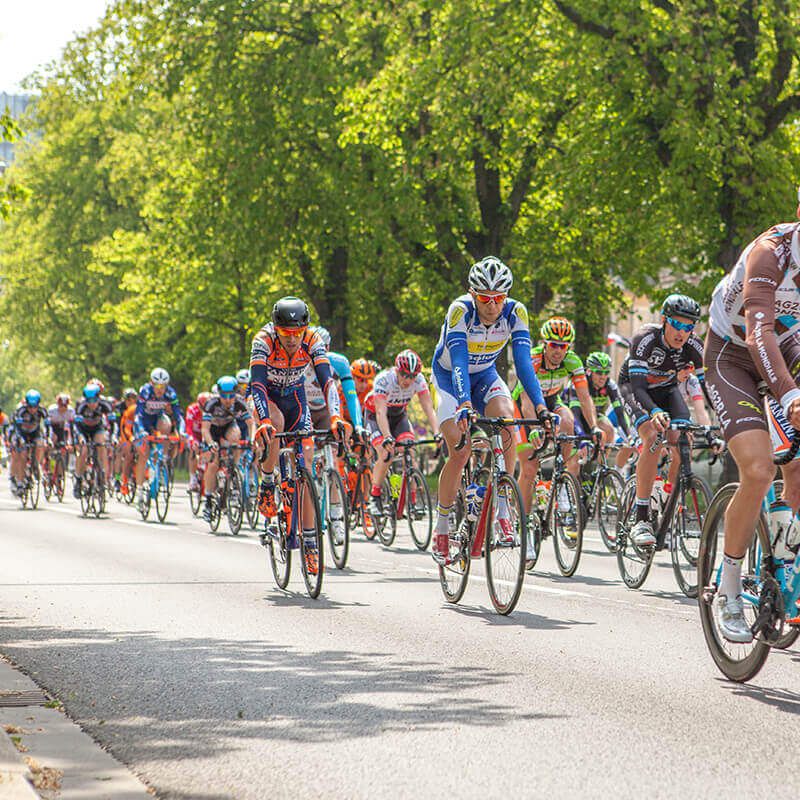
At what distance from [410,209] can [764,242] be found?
2641 cm

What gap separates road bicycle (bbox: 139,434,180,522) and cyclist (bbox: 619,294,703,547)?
11.4 m

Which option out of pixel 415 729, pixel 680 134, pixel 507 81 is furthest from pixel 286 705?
pixel 507 81

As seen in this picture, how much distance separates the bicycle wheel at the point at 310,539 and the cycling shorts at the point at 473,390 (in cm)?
105

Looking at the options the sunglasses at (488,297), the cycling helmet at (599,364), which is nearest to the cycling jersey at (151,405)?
the cycling helmet at (599,364)

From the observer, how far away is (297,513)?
35.5 feet

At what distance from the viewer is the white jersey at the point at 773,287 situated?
249 inches

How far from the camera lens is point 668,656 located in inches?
309

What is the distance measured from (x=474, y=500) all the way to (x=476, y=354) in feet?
3.74

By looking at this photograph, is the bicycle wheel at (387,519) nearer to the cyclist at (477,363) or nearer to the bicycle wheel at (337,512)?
the bicycle wheel at (337,512)

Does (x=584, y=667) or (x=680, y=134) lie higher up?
(x=680, y=134)

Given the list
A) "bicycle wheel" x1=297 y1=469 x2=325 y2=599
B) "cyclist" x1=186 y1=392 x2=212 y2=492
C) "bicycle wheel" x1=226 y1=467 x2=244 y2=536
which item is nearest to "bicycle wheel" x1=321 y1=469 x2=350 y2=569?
"bicycle wheel" x1=297 y1=469 x2=325 y2=599

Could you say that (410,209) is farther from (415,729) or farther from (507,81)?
(415,729)

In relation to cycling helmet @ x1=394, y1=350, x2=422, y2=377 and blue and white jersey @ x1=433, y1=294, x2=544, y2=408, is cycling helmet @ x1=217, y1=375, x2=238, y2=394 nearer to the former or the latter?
cycling helmet @ x1=394, y1=350, x2=422, y2=377

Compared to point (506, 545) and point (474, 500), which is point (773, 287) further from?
point (474, 500)
